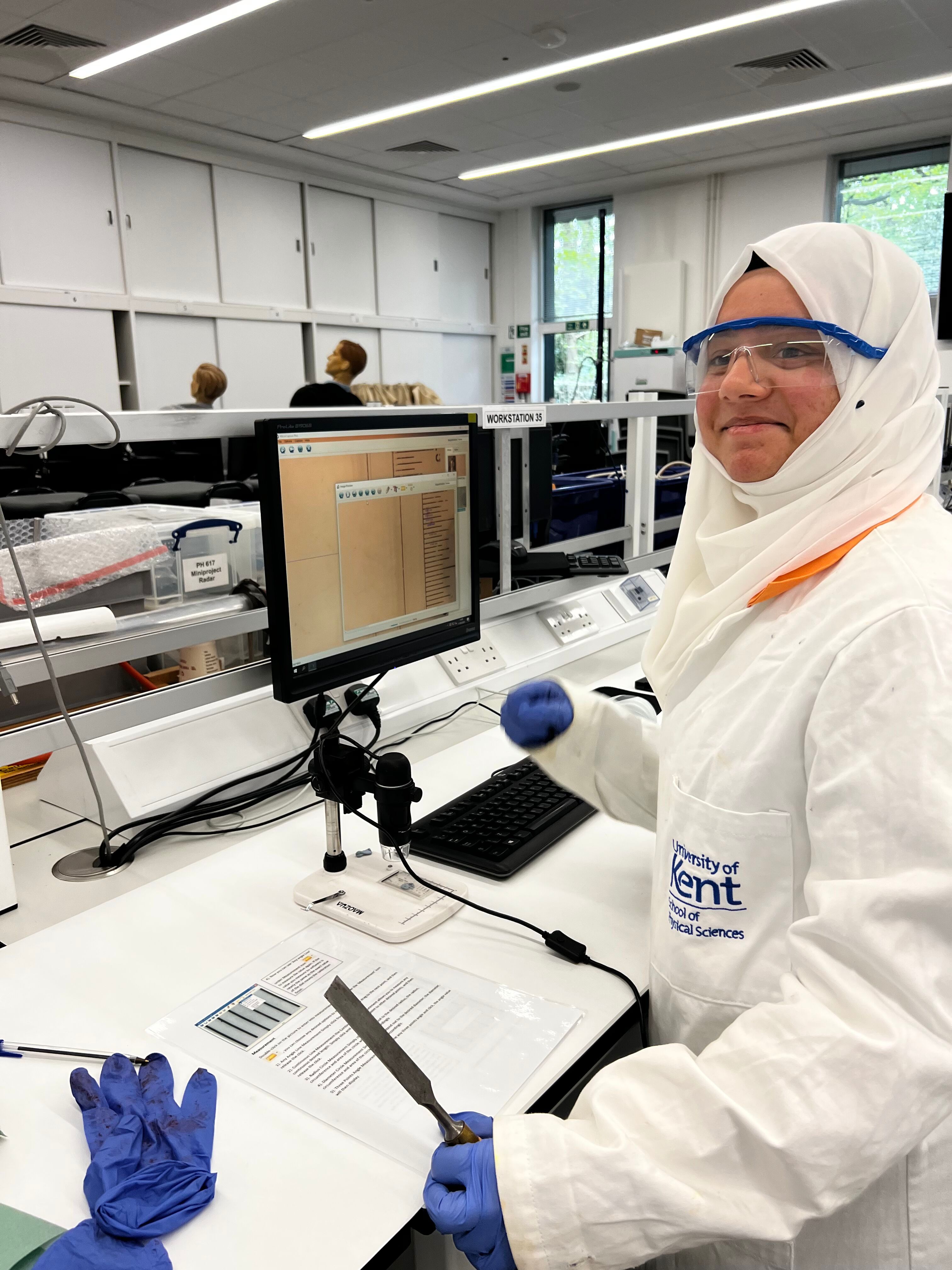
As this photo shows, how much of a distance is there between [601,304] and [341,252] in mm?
2184

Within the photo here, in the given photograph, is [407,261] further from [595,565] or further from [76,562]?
[76,562]

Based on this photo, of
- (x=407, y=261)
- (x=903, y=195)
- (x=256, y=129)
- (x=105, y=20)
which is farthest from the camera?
(x=407, y=261)

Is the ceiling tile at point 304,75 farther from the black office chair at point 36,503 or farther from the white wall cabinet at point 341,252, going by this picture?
the black office chair at point 36,503

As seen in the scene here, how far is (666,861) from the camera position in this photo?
81 centimetres

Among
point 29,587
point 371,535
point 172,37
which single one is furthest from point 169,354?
point 371,535

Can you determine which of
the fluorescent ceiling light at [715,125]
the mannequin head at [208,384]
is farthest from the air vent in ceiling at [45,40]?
the fluorescent ceiling light at [715,125]

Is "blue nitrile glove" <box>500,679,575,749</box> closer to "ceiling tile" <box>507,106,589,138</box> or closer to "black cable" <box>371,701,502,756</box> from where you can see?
"black cable" <box>371,701,502,756</box>

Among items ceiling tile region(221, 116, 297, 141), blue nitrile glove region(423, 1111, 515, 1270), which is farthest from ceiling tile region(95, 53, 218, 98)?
blue nitrile glove region(423, 1111, 515, 1270)

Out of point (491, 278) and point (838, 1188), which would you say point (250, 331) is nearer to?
point (491, 278)

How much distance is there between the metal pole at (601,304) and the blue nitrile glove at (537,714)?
6.78m

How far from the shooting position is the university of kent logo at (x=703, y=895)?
2.44 feet

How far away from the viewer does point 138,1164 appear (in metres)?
0.64

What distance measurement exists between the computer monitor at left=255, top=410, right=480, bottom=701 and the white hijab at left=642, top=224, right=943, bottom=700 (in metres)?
0.49

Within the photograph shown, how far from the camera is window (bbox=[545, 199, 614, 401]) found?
27.6ft
